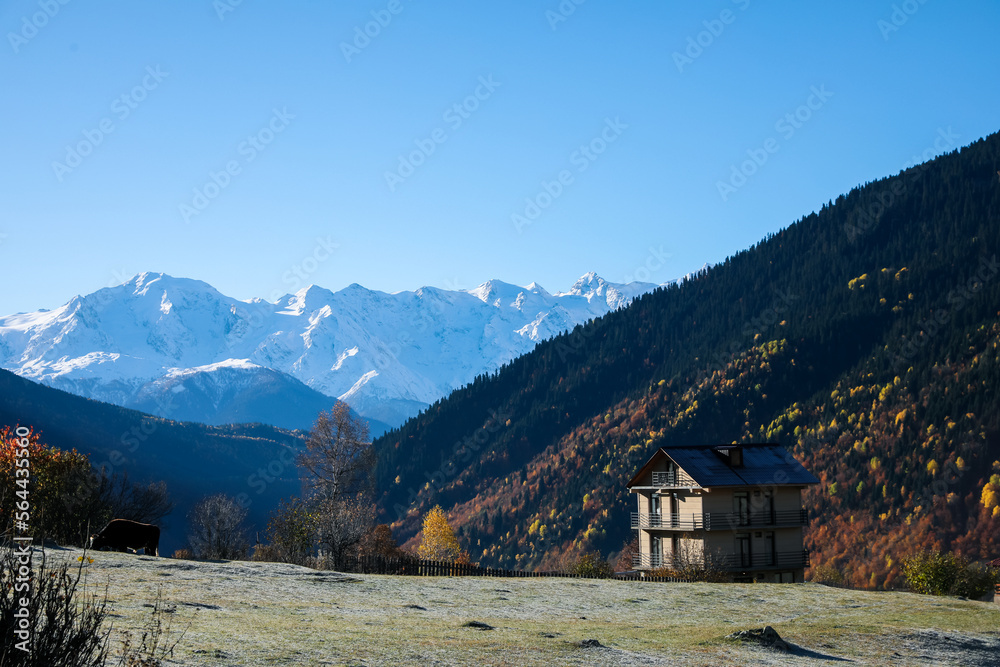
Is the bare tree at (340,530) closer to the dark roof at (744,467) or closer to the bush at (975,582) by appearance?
the dark roof at (744,467)

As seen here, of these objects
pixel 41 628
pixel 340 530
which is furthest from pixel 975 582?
pixel 41 628

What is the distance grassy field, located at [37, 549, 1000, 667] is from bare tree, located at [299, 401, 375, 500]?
95.7 ft

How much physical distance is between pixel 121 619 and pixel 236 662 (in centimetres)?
538

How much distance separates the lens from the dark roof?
227 feet

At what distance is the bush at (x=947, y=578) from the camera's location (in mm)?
59781

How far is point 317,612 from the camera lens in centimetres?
2592

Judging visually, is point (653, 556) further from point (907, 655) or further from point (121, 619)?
point (121, 619)

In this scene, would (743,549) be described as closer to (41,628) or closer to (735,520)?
(735,520)

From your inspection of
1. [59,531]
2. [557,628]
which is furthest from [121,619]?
[59,531]

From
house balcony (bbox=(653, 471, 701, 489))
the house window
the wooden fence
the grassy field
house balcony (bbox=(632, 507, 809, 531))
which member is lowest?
the grassy field

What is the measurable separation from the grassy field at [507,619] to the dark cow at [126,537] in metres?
4.82

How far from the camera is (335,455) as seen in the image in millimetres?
69750

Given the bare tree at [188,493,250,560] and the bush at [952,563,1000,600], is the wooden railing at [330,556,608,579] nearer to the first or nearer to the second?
the bare tree at [188,493,250,560]

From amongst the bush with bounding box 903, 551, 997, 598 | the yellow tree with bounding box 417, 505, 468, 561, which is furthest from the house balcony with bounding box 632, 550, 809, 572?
the yellow tree with bounding box 417, 505, 468, 561
